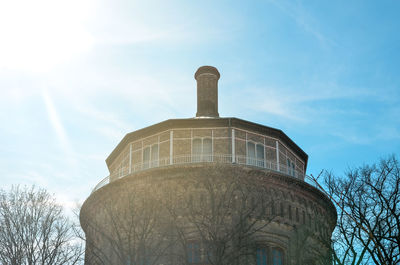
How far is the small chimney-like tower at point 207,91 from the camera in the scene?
118 feet

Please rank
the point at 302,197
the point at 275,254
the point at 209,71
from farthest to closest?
the point at 209,71
the point at 302,197
the point at 275,254

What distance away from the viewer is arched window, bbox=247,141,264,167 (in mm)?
31469

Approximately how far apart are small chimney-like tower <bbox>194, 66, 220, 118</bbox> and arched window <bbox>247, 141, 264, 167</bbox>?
451 cm

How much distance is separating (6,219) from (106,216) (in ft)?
18.6

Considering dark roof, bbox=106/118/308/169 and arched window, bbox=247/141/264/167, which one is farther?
dark roof, bbox=106/118/308/169

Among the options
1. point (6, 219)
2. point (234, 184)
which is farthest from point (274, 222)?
point (6, 219)

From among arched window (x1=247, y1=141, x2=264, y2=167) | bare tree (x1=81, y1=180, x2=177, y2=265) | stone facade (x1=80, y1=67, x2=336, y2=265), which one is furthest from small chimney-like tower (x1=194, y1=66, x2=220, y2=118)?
bare tree (x1=81, y1=180, x2=177, y2=265)

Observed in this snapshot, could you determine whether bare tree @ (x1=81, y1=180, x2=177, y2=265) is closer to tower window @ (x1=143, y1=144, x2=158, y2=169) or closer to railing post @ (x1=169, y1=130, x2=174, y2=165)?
tower window @ (x1=143, y1=144, x2=158, y2=169)

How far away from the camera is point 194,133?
32.3 meters

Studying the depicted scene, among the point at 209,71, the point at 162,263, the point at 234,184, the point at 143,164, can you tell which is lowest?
the point at 162,263

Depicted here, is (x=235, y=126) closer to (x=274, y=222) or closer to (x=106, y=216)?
(x=274, y=222)

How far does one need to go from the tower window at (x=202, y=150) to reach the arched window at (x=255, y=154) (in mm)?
2416

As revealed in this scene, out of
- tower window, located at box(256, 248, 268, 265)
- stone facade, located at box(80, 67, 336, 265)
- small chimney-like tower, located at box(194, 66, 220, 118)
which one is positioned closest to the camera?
stone facade, located at box(80, 67, 336, 265)

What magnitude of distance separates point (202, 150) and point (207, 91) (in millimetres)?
6532
